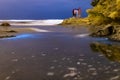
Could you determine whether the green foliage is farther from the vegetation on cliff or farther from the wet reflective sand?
the wet reflective sand

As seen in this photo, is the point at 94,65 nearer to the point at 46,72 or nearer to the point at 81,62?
the point at 81,62

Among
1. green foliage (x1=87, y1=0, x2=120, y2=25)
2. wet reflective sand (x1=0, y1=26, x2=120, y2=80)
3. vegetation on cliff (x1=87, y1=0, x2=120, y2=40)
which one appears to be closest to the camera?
wet reflective sand (x1=0, y1=26, x2=120, y2=80)

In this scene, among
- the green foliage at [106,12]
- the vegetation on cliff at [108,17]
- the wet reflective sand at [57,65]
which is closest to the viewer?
the wet reflective sand at [57,65]

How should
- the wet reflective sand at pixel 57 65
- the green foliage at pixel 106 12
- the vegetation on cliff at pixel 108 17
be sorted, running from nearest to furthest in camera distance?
the wet reflective sand at pixel 57 65
the vegetation on cliff at pixel 108 17
the green foliage at pixel 106 12

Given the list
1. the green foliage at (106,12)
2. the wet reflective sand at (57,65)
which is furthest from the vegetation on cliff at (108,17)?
the wet reflective sand at (57,65)

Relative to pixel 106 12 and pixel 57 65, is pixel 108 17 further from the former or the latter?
pixel 57 65

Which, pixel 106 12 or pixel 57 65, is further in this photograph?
pixel 106 12

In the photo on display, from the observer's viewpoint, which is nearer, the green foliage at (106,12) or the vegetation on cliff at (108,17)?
the vegetation on cliff at (108,17)

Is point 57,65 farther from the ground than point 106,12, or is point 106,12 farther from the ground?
point 106,12

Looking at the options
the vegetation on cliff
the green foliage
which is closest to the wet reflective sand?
the vegetation on cliff

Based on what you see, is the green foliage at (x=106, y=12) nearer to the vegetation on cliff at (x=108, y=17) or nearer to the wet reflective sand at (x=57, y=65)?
the vegetation on cliff at (x=108, y=17)

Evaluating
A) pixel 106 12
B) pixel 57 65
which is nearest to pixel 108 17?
pixel 106 12

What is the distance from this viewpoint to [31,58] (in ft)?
75.2

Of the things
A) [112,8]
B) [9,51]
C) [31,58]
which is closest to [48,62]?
[31,58]
